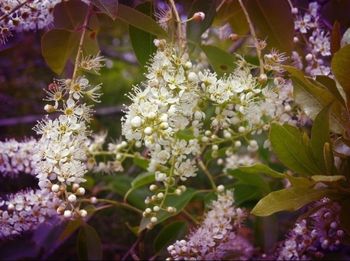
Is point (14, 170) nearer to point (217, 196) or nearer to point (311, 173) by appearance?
point (217, 196)

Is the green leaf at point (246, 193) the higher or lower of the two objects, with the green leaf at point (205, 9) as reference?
lower

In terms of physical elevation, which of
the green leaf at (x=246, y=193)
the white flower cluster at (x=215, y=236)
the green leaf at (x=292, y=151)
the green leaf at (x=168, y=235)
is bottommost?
the green leaf at (x=168, y=235)

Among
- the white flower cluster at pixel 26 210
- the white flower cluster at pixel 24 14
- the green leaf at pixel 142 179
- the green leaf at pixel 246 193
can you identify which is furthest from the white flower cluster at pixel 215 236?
the white flower cluster at pixel 24 14

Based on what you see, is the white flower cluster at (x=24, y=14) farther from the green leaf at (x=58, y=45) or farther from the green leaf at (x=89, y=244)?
the green leaf at (x=89, y=244)

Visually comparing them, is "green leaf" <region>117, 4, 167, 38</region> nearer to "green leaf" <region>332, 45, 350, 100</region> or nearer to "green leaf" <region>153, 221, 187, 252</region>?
A: "green leaf" <region>332, 45, 350, 100</region>

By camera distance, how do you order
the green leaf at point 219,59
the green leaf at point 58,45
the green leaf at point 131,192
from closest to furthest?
the green leaf at point 58,45 → the green leaf at point 219,59 → the green leaf at point 131,192

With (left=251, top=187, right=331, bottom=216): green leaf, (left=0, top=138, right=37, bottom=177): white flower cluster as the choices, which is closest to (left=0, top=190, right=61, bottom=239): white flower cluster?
(left=0, top=138, right=37, bottom=177): white flower cluster
